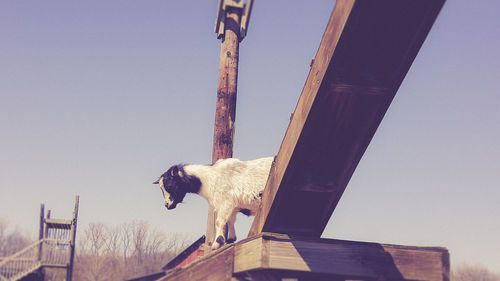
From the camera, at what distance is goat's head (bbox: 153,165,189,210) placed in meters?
7.01

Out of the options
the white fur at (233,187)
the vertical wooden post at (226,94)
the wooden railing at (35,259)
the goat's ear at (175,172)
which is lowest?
the wooden railing at (35,259)

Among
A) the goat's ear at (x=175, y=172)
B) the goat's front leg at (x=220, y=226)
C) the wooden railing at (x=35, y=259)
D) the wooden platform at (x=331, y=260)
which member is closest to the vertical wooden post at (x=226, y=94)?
the goat's ear at (x=175, y=172)

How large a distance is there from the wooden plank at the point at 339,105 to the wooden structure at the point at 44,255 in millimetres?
6925

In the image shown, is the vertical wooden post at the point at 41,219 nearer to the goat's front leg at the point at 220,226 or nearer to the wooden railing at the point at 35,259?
the wooden railing at the point at 35,259

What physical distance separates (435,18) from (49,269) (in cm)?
995

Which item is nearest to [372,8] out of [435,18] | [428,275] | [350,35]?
[350,35]

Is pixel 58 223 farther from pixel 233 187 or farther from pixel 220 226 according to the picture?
pixel 233 187

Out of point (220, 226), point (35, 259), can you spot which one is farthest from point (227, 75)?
point (35, 259)

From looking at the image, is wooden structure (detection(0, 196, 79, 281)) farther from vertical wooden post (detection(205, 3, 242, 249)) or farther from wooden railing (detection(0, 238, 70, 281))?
vertical wooden post (detection(205, 3, 242, 249))

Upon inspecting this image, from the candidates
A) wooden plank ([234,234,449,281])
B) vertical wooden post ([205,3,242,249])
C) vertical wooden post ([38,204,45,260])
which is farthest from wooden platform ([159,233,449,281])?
vertical wooden post ([38,204,45,260])

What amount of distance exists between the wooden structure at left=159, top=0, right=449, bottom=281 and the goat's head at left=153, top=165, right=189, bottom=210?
2733mm

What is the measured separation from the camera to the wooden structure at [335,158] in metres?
3.08

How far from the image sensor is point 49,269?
10.4m

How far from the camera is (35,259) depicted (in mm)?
9883
